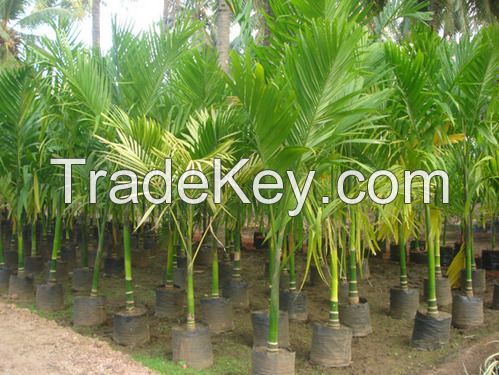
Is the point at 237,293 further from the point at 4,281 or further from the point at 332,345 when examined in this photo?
the point at 4,281

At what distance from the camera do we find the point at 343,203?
2.77 metres

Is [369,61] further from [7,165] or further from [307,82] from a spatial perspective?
[7,165]

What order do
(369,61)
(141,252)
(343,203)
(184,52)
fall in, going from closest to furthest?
(343,203)
(369,61)
(184,52)
(141,252)

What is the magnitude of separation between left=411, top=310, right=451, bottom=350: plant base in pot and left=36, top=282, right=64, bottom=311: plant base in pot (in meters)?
2.79

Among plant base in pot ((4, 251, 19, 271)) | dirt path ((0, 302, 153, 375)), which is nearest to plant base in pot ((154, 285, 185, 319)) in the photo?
dirt path ((0, 302, 153, 375))

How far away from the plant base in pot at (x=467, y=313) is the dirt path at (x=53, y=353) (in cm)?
232

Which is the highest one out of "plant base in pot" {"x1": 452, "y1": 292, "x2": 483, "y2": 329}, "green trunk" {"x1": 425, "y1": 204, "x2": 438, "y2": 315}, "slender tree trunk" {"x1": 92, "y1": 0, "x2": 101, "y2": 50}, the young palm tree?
"slender tree trunk" {"x1": 92, "y1": 0, "x2": 101, "y2": 50}

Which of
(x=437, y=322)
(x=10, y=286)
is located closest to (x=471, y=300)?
(x=437, y=322)

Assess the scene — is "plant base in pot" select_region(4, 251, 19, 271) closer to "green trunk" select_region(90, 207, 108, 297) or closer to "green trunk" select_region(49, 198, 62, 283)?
"green trunk" select_region(49, 198, 62, 283)

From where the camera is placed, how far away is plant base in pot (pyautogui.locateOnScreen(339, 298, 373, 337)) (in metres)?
3.52

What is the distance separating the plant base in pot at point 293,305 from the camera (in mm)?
3828

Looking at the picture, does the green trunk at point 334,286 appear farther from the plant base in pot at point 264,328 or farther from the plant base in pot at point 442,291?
the plant base in pot at point 442,291

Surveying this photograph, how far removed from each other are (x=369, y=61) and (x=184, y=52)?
3.79 feet

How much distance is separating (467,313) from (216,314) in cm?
183
